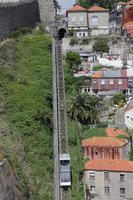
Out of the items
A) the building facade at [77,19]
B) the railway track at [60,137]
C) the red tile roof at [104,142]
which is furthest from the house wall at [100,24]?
the red tile roof at [104,142]

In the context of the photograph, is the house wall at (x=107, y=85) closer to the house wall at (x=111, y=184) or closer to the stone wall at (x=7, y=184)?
the house wall at (x=111, y=184)

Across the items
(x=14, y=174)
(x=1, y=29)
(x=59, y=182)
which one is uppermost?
(x=1, y=29)

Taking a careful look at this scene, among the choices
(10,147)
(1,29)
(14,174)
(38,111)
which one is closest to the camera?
(14,174)

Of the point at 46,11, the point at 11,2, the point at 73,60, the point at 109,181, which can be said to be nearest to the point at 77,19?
the point at 46,11

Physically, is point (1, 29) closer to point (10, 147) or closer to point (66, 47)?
point (66, 47)

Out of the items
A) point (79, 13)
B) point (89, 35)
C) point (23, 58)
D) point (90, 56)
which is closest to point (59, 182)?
point (23, 58)

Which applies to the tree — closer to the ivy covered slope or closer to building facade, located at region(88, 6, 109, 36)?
the ivy covered slope
